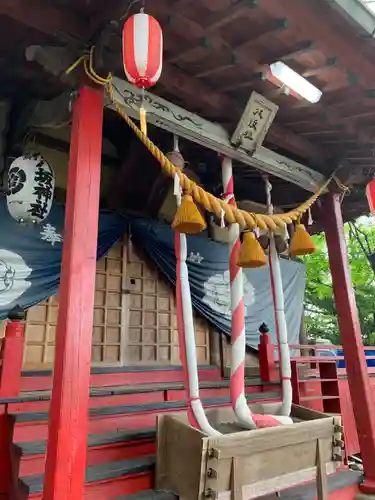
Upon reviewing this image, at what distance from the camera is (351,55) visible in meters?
3.38

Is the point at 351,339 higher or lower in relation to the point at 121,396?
higher

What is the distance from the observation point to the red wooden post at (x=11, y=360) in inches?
145

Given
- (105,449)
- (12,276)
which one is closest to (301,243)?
(105,449)

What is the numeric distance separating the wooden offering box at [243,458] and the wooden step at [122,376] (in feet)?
7.07

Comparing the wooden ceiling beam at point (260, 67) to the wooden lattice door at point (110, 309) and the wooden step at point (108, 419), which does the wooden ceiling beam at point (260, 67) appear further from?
the wooden step at point (108, 419)

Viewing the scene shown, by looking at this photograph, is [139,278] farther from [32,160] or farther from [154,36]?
[154,36]

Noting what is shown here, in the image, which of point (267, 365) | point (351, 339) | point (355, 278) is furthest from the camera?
point (355, 278)

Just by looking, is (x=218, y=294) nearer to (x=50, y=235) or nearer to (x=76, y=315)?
(x=50, y=235)

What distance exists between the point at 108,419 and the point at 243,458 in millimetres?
1311

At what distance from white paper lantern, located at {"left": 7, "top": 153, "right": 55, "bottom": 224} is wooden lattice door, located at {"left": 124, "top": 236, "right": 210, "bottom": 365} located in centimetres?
212

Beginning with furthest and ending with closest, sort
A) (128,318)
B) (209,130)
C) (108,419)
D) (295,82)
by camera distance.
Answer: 1. (128,318)
2. (209,130)
3. (295,82)
4. (108,419)

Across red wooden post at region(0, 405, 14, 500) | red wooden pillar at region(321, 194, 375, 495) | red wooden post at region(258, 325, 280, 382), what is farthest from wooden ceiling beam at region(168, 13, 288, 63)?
red wooden post at region(258, 325, 280, 382)

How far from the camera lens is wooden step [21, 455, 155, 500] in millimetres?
2555

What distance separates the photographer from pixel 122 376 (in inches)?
207
